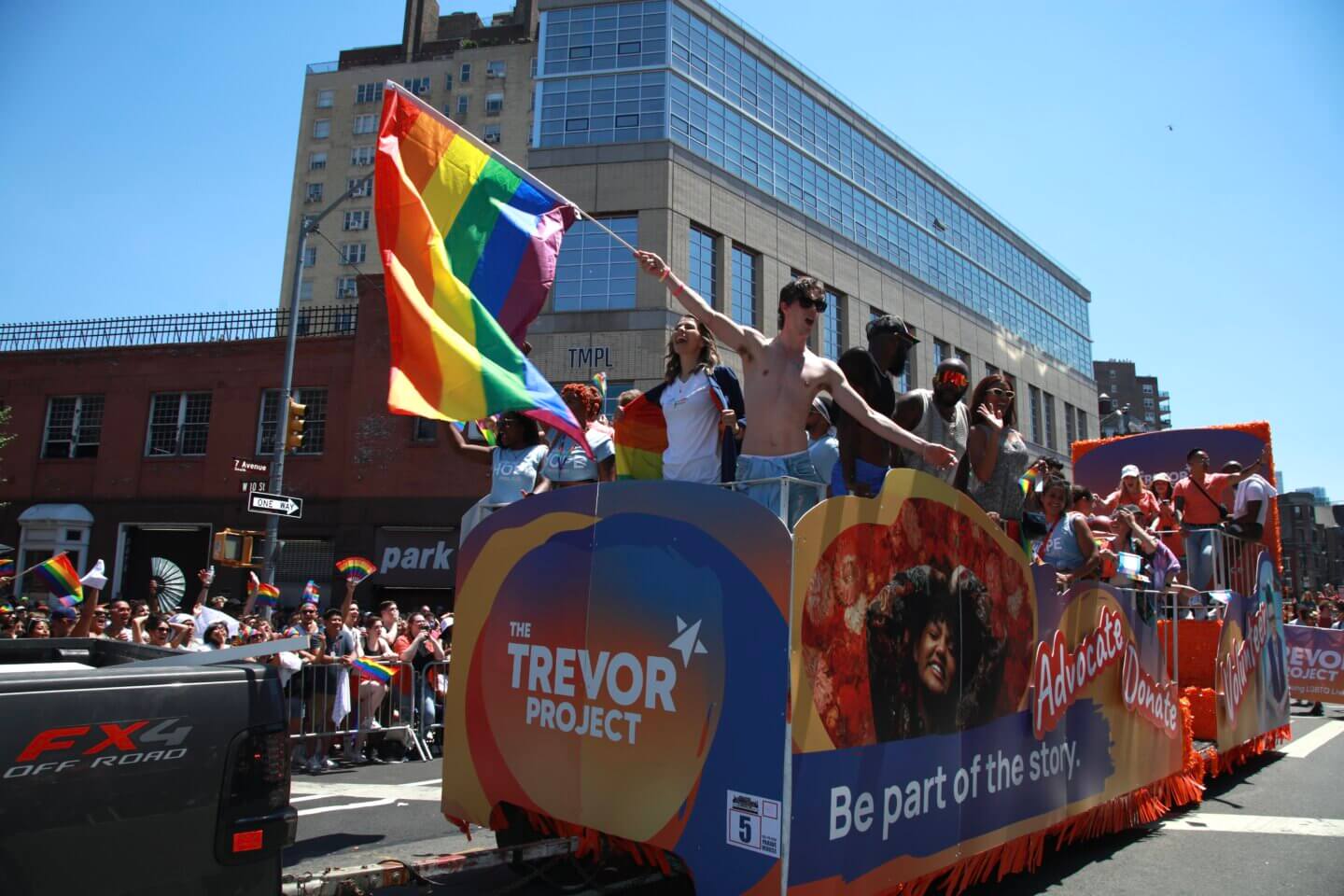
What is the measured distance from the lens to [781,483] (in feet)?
10.4

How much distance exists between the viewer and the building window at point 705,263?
82.6 ft

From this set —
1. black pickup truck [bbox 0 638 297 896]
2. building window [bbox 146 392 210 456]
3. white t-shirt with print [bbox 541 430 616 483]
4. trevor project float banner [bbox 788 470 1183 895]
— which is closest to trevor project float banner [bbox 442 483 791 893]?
trevor project float banner [bbox 788 470 1183 895]

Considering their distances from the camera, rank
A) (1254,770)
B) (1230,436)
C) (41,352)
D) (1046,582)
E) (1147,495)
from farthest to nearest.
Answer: (41,352)
(1230,436)
(1147,495)
(1254,770)
(1046,582)

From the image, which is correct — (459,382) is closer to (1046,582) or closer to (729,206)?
(1046,582)

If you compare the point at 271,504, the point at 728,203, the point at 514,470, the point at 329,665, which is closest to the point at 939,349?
the point at 728,203

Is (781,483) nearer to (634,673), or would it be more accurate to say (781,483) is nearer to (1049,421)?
(634,673)

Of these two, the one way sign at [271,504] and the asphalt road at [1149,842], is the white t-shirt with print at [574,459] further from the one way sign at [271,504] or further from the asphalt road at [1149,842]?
the one way sign at [271,504]

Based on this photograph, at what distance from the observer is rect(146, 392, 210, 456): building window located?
25812 millimetres

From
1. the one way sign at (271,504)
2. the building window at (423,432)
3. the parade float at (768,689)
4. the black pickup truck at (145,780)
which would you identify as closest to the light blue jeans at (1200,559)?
Result: the parade float at (768,689)

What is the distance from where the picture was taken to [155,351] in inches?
1034

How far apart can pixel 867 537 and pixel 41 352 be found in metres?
31.3

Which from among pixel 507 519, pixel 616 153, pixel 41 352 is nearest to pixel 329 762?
pixel 507 519

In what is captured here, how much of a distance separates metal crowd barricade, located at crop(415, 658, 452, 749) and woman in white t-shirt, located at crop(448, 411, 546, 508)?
17.5 feet

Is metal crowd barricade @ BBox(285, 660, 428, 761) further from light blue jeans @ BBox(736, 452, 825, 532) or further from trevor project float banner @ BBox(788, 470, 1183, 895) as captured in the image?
trevor project float banner @ BBox(788, 470, 1183, 895)
